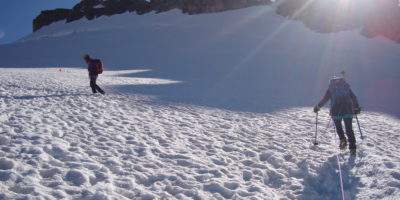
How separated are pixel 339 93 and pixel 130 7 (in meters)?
67.6

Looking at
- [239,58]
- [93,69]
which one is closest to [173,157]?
[93,69]

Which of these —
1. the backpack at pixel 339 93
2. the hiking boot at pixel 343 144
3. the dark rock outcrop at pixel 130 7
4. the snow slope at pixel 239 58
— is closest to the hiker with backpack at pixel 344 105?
the backpack at pixel 339 93

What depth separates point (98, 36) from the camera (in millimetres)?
42781

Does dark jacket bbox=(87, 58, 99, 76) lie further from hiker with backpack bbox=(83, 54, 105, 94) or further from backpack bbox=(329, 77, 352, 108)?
backpack bbox=(329, 77, 352, 108)

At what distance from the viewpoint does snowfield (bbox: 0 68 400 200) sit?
452 centimetres

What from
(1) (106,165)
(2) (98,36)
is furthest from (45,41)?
(1) (106,165)

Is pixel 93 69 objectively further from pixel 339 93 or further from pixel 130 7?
pixel 130 7

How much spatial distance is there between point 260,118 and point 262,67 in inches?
650

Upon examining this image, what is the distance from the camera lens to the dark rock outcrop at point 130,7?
6110 centimetres

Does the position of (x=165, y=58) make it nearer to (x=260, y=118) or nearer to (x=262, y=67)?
(x=262, y=67)

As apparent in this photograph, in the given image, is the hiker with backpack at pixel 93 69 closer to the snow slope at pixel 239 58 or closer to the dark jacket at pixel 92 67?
the dark jacket at pixel 92 67

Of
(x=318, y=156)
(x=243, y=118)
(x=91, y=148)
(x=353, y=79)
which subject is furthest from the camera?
(x=353, y=79)

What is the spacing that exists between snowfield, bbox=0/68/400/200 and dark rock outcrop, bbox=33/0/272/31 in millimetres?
53214

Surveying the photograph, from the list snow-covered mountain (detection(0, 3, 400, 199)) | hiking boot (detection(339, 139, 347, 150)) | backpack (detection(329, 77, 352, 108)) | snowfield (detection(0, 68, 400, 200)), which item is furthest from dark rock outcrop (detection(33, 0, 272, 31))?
hiking boot (detection(339, 139, 347, 150))
